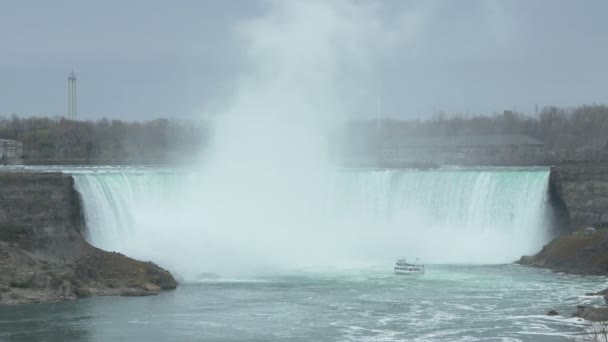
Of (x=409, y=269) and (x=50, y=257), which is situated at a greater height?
(x=50, y=257)

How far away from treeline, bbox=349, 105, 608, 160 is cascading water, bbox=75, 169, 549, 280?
31.5m

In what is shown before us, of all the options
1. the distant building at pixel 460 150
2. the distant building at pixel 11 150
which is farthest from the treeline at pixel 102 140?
the distant building at pixel 460 150

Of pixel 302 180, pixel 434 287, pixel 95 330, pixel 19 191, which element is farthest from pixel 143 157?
pixel 95 330

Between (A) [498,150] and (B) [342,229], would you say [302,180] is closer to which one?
(B) [342,229]

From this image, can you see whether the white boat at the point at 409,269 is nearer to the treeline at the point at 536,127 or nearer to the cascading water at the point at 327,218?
the cascading water at the point at 327,218

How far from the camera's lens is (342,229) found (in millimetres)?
52219

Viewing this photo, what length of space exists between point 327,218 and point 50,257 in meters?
18.2

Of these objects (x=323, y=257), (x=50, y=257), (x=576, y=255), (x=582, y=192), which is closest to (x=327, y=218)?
(x=323, y=257)

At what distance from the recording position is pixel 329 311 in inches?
1287

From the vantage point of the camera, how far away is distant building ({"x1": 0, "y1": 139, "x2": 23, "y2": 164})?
223 ft

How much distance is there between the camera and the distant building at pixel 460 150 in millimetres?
79519

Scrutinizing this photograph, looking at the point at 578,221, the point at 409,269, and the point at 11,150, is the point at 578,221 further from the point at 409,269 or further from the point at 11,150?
the point at 11,150

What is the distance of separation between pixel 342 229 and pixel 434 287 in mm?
14610

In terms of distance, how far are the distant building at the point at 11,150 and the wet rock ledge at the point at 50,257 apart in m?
27.0
